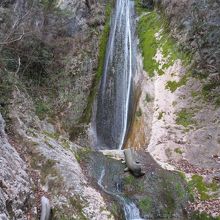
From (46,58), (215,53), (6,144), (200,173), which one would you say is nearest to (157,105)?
(215,53)

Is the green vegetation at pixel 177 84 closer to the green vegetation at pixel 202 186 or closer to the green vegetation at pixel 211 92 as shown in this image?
the green vegetation at pixel 211 92

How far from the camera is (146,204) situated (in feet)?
41.0

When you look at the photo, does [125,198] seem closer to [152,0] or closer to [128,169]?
[128,169]

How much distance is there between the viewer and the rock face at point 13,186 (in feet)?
29.6

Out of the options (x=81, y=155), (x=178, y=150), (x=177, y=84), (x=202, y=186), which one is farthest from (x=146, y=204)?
(x=177, y=84)

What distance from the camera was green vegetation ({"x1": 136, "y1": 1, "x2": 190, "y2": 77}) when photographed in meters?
22.0

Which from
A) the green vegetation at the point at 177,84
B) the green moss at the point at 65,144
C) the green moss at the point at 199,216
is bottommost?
the green moss at the point at 199,216

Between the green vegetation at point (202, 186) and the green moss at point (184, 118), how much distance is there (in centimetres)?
447

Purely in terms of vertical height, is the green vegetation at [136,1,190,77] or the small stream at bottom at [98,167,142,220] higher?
the green vegetation at [136,1,190,77]

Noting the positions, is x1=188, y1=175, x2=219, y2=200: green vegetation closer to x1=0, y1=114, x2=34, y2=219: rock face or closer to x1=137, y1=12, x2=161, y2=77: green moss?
x1=0, y1=114, x2=34, y2=219: rock face

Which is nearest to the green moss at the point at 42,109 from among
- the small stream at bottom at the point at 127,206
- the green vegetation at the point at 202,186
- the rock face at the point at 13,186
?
the small stream at bottom at the point at 127,206

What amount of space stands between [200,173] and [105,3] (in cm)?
1827

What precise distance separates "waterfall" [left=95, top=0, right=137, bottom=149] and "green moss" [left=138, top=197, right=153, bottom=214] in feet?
26.1

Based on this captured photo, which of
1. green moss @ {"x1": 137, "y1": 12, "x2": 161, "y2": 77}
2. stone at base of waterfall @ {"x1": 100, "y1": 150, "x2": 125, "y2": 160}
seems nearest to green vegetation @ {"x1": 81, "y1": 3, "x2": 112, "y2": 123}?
green moss @ {"x1": 137, "y1": 12, "x2": 161, "y2": 77}
